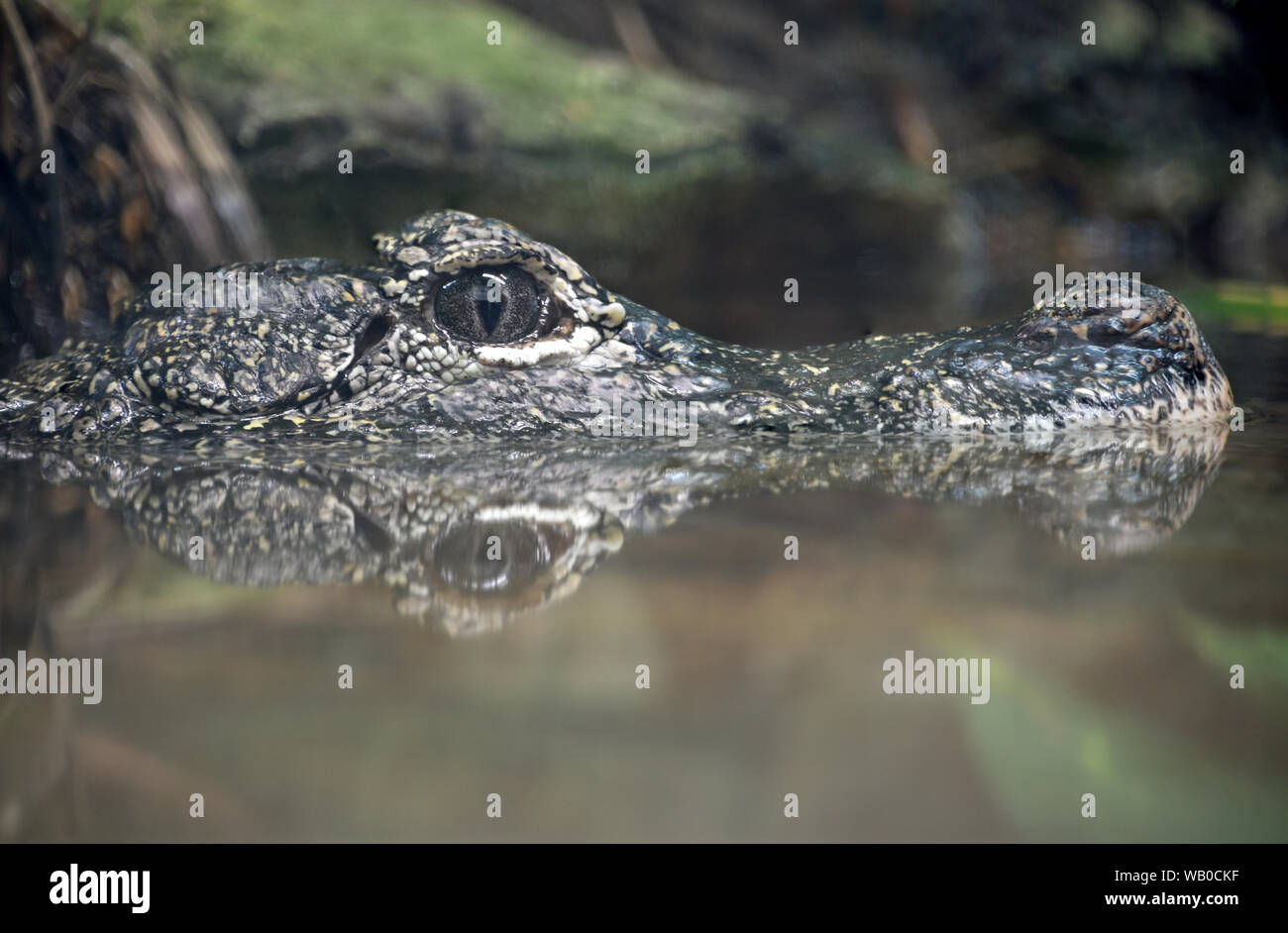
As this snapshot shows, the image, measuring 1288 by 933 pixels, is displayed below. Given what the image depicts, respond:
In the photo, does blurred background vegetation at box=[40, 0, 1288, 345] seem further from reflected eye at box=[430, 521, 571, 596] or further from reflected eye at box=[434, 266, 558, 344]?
reflected eye at box=[430, 521, 571, 596]

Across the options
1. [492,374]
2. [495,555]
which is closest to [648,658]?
[495,555]

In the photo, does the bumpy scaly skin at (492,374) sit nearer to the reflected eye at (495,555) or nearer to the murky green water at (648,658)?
the murky green water at (648,658)

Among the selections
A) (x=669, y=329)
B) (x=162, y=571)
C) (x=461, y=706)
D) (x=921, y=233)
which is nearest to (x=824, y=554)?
(x=461, y=706)

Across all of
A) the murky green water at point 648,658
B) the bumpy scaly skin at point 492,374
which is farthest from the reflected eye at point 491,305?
the murky green water at point 648,658

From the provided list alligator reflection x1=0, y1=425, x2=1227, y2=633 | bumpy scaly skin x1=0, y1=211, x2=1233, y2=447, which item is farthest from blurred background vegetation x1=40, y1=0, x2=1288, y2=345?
alligator reflection x1=0, y1=425, x2=1227, y2=633

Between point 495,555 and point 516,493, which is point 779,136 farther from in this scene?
point 495,555
